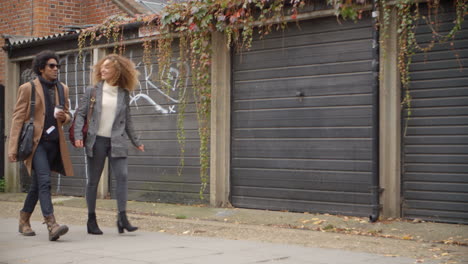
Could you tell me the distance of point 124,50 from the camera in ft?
41.2

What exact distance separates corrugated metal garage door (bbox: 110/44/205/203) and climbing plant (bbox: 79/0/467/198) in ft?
0.50

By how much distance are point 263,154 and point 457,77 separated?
3.06 m

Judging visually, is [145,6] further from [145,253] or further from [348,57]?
[145,253]

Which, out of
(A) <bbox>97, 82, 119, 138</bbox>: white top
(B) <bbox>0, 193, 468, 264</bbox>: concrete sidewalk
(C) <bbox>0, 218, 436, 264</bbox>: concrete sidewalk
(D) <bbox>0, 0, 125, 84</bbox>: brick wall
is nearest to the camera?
(C) <bbox>0, 218, 436, 264</bbox>: concrete sidewalk

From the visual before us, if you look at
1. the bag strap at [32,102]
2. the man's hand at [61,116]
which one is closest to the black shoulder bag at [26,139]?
the bag strap at [32,102]

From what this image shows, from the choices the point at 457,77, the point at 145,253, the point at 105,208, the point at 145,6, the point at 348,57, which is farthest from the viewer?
the point at 145,6

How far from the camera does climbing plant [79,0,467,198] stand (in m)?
8.75

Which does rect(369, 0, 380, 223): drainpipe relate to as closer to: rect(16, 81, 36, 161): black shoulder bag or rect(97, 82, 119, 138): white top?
rect(97, 82, 119, 138): white top

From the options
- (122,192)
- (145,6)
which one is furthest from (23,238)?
(145,6)

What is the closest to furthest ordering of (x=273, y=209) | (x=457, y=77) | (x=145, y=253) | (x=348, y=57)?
(x=145, y=253) < (x=457, y=77) < (x=348, y=57) < (x=273, y=209)

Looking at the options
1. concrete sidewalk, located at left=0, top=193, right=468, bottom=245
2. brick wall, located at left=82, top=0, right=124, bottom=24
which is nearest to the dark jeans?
concrete sidewalk, located at left=0, top=193, right=468, bottom=245

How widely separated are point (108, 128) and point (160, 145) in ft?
13.0

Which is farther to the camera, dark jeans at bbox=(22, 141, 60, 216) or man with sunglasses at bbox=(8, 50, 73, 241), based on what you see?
man with sunglasses at bbox=(8, 50, 73, 241)

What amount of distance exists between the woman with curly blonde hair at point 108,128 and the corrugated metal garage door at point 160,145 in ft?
10.7
